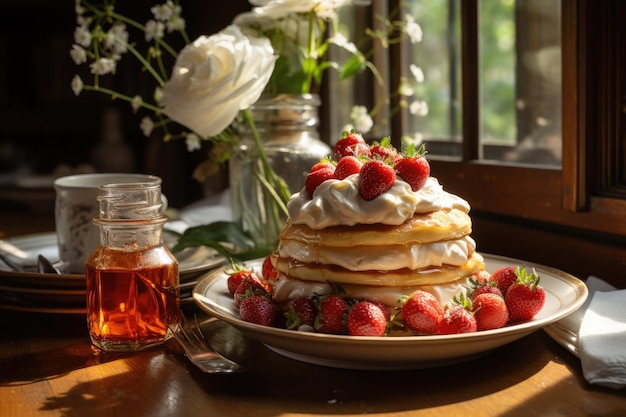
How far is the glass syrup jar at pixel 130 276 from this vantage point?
957 mm

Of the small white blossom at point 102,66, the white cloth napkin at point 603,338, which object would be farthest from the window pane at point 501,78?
the small white blossom at point 102,66

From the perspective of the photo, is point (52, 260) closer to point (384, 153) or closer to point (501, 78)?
point (384, 153)

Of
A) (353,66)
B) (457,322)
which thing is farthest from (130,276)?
(353,66)

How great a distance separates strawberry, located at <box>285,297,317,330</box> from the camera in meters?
0.86

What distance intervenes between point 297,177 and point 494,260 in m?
0.42

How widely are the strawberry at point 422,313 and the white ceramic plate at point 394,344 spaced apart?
1.4 inches

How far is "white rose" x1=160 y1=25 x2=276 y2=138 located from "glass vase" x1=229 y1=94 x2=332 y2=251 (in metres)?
0.19

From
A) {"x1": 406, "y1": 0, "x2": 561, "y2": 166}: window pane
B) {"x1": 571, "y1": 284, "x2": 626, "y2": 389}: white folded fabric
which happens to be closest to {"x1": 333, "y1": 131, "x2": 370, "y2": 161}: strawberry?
{"x1": 571, "y1": 284, "x2": 626, "y2": 389}: white folded fabric

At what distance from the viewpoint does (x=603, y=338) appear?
0.82 m

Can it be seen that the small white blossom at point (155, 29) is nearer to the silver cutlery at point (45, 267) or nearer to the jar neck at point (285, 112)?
the jar neck at point (285, 112)

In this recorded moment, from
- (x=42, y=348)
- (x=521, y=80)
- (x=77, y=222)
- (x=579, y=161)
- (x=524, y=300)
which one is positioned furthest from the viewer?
(x=521, y=80)

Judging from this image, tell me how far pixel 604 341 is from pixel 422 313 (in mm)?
198

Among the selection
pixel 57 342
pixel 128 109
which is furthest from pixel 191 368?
pixel 128 109

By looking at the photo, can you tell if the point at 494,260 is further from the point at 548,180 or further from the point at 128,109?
the point at 128,109
